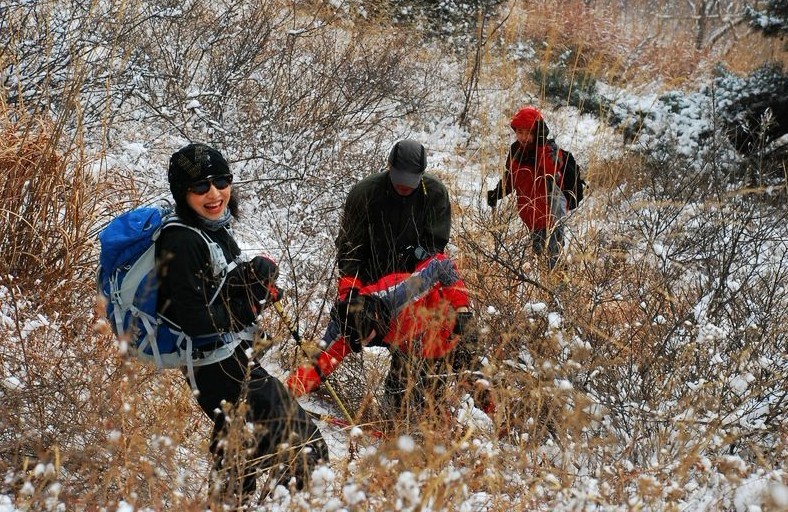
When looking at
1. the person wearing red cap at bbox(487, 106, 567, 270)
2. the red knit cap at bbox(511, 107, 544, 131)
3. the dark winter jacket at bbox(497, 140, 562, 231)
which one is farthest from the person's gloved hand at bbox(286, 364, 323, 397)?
the red knit cap at bbox(511, 107, 544, 131)

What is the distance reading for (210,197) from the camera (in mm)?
2439

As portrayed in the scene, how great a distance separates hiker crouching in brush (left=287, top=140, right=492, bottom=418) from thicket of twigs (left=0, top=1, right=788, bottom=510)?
0.49 ft

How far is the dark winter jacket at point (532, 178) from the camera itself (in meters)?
4.78

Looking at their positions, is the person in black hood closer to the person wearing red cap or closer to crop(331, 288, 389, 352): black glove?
crop(331, 288, 389, 352): black glove

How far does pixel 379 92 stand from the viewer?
23.8 feet

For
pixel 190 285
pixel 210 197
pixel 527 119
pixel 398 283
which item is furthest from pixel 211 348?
pixel 527 119

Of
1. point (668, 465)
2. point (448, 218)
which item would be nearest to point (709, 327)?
point (668, 465)

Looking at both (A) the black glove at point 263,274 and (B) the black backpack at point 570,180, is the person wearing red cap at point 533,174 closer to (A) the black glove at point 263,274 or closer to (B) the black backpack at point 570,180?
(B) the black backpack at point 570,180

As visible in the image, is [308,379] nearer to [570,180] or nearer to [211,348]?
[211,348]

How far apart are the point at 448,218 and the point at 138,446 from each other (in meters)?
2.01

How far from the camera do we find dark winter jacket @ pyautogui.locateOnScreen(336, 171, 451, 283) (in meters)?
3.52

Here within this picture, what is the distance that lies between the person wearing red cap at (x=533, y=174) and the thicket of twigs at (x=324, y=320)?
0.88ft

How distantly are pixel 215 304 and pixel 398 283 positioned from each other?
1.03m

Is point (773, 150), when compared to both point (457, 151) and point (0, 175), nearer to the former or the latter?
point (457, 151)
